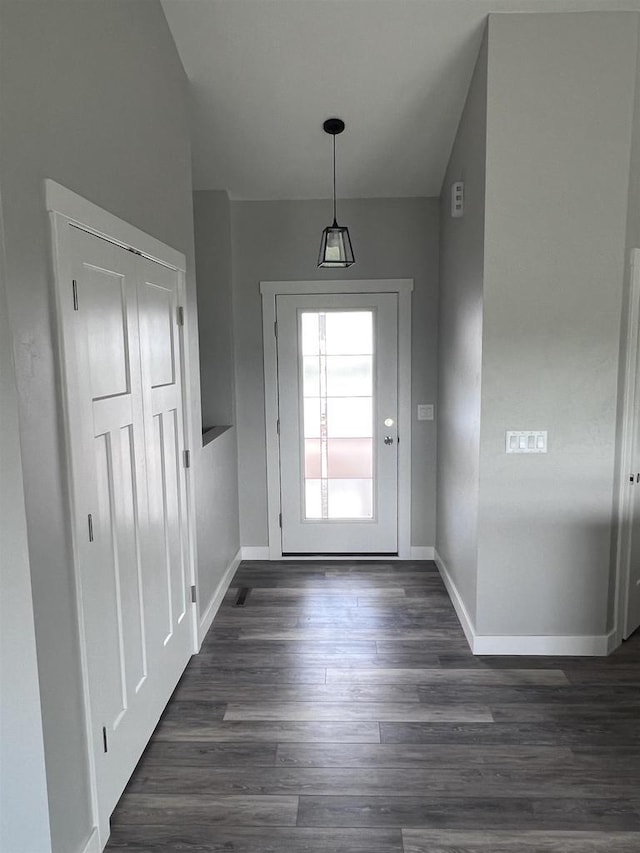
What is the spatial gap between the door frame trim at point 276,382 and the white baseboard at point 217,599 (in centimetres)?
36


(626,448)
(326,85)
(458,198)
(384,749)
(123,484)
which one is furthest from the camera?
(458,198)

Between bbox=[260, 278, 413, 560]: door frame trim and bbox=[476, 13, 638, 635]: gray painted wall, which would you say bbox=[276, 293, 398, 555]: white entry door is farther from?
bbox=[476, 13, 638, 635]: gray painted wall

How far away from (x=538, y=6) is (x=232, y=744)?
3394mm

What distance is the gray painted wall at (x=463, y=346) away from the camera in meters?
2.86

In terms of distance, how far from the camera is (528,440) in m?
2.81

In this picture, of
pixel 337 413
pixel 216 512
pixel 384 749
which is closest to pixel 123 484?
pixel 384 749

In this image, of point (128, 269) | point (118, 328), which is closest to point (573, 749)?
point (118, 328)

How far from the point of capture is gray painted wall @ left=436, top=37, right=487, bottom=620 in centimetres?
286

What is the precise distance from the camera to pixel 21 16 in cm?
143

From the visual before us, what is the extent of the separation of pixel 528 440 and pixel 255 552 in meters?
2.37

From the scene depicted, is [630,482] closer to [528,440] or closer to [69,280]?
[528,440]

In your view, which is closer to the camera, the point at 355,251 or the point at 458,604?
the point at 458,604

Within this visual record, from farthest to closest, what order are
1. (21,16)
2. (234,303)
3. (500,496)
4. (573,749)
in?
(234,303) < (500,496) < (573,749) < (21,16)

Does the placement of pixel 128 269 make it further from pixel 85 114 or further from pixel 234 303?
pixel 234 303
